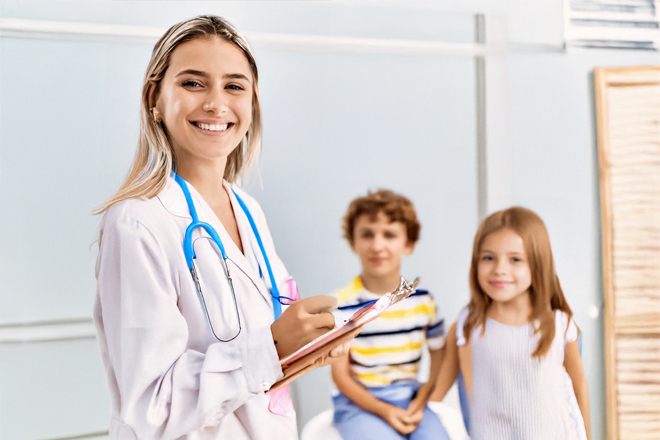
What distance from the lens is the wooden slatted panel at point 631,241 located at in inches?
67.7

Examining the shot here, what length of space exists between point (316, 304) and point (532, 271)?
101 centimetres

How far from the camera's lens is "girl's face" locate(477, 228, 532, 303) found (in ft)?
5.29

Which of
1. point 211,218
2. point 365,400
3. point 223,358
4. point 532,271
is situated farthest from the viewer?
point 532,271

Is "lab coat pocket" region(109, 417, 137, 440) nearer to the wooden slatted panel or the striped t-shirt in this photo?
the striped t-shirt

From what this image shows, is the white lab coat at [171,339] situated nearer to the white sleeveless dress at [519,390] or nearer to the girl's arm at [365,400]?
the girl's arm at [365,400]

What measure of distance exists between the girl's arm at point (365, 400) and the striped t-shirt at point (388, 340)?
0.08 ft

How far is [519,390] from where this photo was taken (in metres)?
1.56

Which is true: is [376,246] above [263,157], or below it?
below

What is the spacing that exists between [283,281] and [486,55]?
40.5 inches

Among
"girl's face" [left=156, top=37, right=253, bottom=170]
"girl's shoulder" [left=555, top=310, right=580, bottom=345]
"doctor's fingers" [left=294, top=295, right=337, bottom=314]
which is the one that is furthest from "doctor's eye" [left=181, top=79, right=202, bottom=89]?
"girl's shoulder" [left=555, top=310, right=580, bottom=345]

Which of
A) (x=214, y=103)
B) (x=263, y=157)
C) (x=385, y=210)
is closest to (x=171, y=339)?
(x=214, y=103)

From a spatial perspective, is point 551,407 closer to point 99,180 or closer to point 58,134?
point 99,180

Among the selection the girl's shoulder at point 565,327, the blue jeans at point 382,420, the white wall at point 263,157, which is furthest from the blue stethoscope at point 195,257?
the girl's shoulder at point 565,327

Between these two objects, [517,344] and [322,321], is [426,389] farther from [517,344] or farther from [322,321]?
Result: [322,321]
